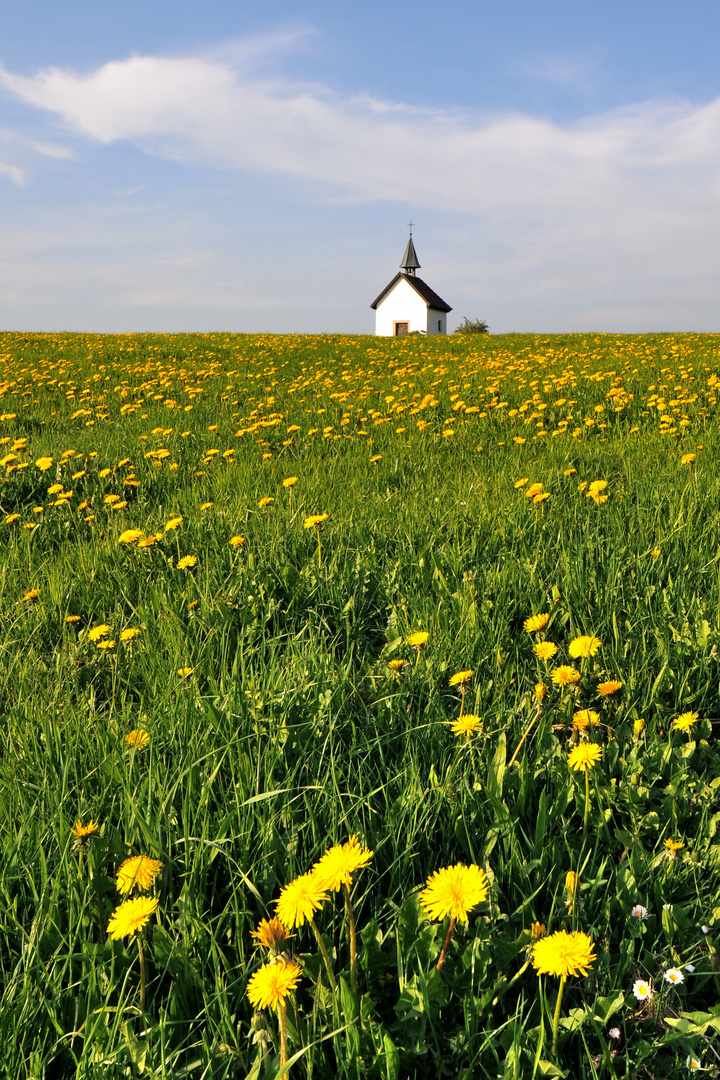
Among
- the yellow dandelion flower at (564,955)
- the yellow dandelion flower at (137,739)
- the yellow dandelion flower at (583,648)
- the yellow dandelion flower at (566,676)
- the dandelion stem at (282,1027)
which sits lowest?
the dandelion stem at (282,1027)

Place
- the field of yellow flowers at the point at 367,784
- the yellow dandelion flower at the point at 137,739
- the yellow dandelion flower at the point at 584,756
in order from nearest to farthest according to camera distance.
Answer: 1. the field of yellow flowers at the point at 367,784
2. the yellow dandelion flower at the point at 584,756
3. the yellow dandelion flower at the point at 137,739

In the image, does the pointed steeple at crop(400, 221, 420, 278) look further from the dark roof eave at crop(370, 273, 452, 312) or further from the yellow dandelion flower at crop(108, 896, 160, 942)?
the yellow dandelion flower at crop(108, 896, 160, 942)

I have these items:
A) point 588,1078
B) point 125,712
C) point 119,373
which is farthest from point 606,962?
point 119,373

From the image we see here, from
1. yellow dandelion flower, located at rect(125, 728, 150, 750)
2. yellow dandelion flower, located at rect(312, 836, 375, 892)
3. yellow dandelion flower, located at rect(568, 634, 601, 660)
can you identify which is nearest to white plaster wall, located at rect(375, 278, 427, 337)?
yellow dandelion flower, located at rect(568, 634, 601, 660)

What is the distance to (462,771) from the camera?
1.64m

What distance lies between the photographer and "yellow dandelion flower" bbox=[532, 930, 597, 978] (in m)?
1.03

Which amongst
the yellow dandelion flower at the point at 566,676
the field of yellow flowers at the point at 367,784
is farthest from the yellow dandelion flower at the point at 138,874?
the yellow dandelion flower at the point at 566,676

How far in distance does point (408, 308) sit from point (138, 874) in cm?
5313

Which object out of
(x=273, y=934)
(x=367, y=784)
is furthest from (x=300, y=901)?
(x=367, y=784)

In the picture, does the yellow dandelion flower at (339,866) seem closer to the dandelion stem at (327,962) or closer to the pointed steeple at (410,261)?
the dandelion stem at (327,962)

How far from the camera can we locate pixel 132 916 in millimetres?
1144

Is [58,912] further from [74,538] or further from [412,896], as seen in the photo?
[74,538]

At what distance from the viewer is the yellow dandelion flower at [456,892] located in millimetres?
1056

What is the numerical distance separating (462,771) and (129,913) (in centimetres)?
80
